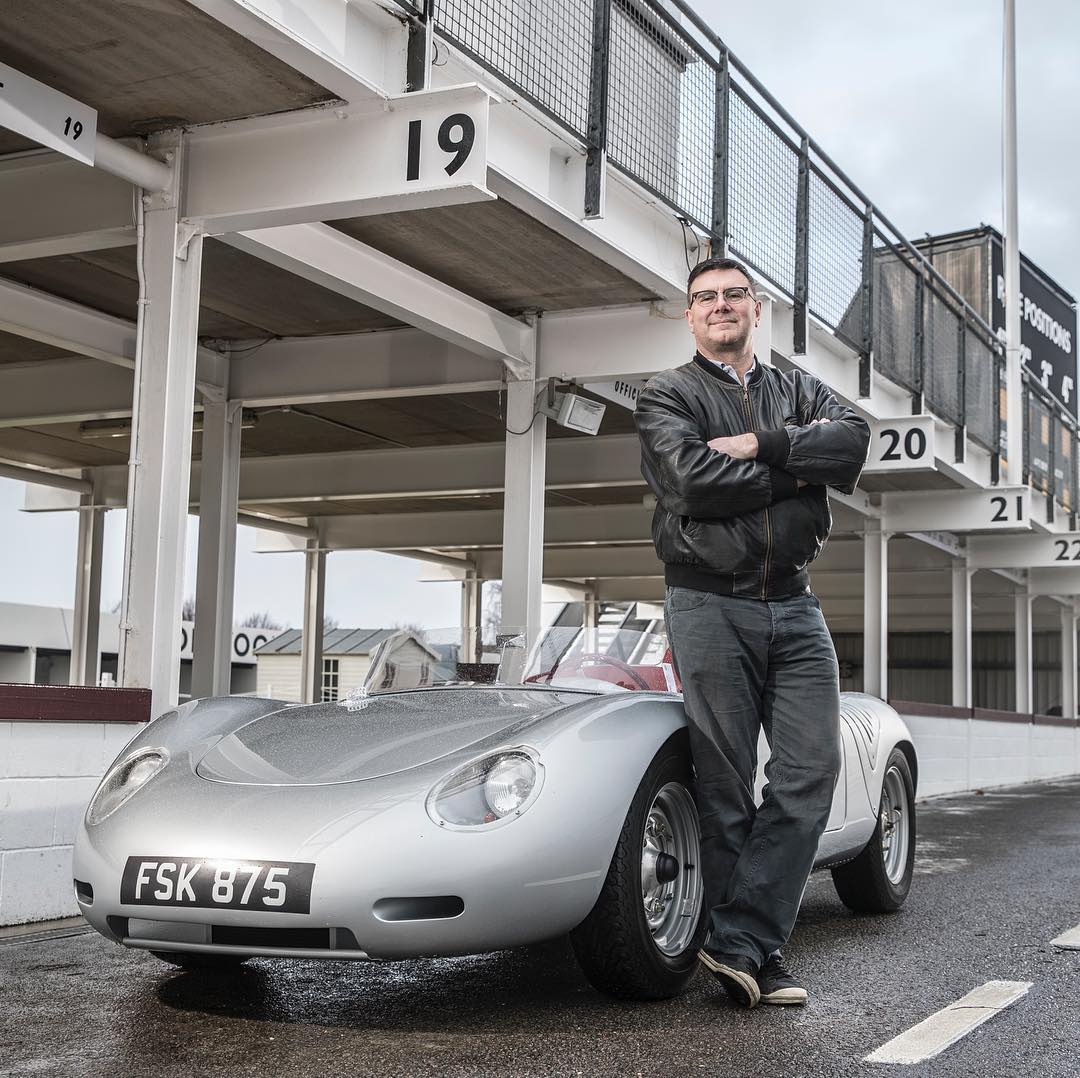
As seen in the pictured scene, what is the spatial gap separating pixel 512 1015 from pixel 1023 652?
2140 cm

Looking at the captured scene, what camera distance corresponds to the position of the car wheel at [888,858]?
562cm

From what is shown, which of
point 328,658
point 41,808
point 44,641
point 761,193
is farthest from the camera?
point 328,658

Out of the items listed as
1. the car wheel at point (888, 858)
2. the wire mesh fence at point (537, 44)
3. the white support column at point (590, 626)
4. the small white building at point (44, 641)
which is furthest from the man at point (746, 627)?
the small white building at point (44, 641)

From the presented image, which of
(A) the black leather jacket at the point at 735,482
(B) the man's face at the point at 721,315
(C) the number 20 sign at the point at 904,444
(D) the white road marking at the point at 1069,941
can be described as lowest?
(D) the white road marking at the point at 1069,941

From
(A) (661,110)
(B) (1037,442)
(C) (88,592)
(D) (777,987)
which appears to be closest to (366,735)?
(D) (777,987)

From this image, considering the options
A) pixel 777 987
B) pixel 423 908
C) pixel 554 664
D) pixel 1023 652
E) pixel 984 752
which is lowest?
pixel 984 752

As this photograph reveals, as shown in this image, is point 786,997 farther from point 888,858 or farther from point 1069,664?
point 1069,664

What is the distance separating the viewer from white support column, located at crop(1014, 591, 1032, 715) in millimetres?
23250

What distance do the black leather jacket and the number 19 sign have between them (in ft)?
11.5

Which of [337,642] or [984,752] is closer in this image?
[984,752]

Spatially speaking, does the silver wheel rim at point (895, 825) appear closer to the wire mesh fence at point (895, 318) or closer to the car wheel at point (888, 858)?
the car wheel at point (888, 858)

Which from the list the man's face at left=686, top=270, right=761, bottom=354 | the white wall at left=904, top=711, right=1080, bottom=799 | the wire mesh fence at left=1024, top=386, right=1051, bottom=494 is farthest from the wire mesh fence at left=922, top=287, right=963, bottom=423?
the man's face at left=686, top=270, right=761, bottom=354

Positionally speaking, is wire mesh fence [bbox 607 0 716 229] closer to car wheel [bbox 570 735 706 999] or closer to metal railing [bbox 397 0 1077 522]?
metal railing [bbox 397 0 1077 522]

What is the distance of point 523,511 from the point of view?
10703 mm
